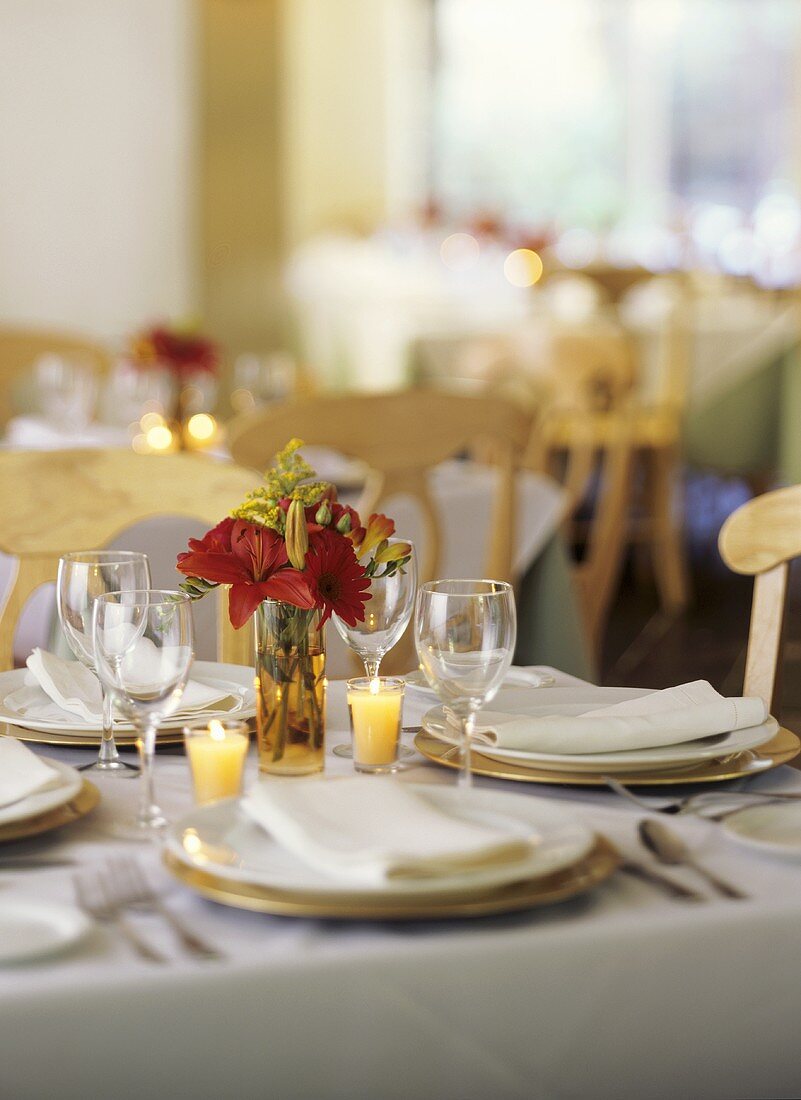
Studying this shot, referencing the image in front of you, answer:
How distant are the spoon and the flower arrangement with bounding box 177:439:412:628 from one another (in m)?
0.26

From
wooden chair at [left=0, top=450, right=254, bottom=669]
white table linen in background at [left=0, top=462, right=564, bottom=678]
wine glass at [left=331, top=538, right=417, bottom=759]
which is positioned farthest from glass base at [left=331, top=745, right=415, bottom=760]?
white table linen in background at [left=0, top=462, right=564, bottom=678]

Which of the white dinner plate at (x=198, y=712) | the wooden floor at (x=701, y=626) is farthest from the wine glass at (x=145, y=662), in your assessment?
the wooden floor at (x=701, y=626)

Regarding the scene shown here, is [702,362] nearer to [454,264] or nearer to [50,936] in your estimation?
[454,264]

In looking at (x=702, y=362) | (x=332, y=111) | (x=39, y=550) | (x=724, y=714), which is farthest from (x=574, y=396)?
(x=332, y=111)

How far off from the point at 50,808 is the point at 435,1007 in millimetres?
311

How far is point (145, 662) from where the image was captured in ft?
3.04

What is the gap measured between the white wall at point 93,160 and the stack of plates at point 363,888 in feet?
18.7

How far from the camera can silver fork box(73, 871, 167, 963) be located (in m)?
0.73

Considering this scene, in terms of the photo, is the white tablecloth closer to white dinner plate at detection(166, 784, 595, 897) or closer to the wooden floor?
white dinner plate at detection(166, 784, 595, 897)

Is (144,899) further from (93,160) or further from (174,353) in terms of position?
(93,160)

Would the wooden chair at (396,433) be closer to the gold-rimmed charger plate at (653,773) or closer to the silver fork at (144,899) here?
the gold-rimmed charger plate at (653,773)

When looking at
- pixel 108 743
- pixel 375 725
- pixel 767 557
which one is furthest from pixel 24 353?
pixel 375 725

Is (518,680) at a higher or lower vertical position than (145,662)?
lower

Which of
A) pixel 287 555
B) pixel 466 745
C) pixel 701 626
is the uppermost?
pixel 287 555
